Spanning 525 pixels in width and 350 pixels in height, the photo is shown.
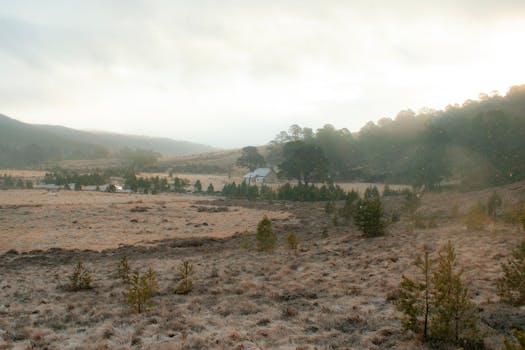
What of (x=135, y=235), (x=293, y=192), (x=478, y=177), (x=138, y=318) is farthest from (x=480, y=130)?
(x=138, y=318)

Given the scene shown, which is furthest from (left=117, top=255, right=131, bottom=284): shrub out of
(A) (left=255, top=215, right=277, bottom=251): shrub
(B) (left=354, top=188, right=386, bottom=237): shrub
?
Result: (B) (left=354, top=188, right=386, bottom=237): shrub

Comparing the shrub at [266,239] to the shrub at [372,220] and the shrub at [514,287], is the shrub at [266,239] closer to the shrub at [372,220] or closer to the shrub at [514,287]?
the shrub at [372,220]

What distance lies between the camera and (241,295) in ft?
35.4

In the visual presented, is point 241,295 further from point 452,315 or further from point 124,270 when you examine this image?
point 452,315

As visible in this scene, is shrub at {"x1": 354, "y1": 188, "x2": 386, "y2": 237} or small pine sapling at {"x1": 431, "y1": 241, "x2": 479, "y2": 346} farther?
shrub at {"x1": 354, "y1": 188, "x2": 386, "y2": 237}

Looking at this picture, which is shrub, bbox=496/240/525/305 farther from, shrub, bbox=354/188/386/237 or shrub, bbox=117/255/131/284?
shrub, bbox=354/188/386/237

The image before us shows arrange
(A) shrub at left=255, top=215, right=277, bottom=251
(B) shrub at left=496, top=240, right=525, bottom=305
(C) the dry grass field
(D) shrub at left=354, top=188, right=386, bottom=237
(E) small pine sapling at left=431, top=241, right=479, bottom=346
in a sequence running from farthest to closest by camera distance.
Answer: (D) shrub at left=354, top=188, right=386, bottom=237 → (A) shrub at left=255, top=215, right=277, bottom=251 → (B) shrub at left=496, top=240, right=525, bottom=305 → (C) the dry grass field → (E) small pine sapling at left=431, top=241, right=479, bottom=346

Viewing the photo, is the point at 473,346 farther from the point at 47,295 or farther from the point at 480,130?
the point at 480,130

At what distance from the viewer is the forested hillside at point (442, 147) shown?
152 feet

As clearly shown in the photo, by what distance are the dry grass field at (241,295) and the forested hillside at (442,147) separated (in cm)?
3040

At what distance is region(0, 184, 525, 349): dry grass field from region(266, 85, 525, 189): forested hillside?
99.7ft

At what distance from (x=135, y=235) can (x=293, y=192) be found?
34272 millimetres

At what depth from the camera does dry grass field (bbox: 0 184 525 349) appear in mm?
7469

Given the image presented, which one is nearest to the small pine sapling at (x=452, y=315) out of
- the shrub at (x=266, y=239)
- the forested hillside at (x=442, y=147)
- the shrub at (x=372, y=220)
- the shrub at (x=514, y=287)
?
the shrub at (x=514, y=287)
